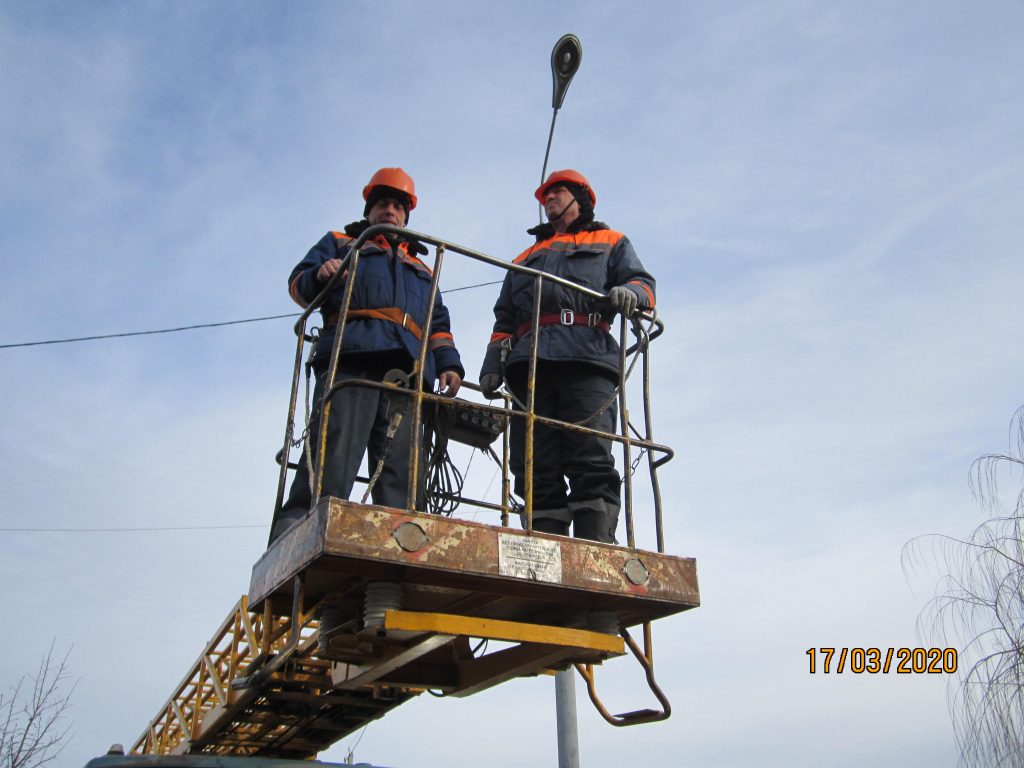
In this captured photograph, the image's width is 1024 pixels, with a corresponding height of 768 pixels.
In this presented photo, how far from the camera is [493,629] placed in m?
4.14

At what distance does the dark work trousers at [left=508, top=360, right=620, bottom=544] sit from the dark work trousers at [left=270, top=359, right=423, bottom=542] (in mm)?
644

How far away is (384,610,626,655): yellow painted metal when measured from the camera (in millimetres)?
4016

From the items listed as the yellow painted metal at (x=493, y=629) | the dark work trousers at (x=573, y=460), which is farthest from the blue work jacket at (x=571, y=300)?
the yellow painted metal at (x=493, y=629)

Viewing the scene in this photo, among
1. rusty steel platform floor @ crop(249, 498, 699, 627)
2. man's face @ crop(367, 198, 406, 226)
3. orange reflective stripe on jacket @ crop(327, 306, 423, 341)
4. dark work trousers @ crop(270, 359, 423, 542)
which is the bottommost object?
rusty steel platform floor @ crop(249, 498, 699, 627)

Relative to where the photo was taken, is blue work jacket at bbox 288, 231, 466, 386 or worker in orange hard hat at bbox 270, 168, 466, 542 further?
blue work jacket at bbox 288, 231, 466, 386

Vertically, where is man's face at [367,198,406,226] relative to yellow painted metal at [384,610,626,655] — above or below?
above

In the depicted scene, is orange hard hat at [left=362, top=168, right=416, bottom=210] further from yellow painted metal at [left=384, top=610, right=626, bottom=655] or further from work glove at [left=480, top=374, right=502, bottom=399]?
yellow painted metal at [left=384, top=610, right=626, bottom=655]

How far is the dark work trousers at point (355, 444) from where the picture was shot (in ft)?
15.6

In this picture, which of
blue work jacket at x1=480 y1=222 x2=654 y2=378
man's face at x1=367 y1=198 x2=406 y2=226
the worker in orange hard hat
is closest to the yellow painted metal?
the worker in orange hard hat

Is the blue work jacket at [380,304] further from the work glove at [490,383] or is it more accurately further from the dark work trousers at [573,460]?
the dark work trousers at [573,460]

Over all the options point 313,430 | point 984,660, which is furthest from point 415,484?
point 984,660

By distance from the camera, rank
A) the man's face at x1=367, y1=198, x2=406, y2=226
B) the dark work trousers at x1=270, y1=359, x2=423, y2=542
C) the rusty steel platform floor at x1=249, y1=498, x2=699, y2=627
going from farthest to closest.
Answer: the man's face at x1=367, y1=198, x2=406, y2=226 → the dark work trousers at x1=270, y1=359, x2=423, y2=542 → the rusty steel platform floor at x1=249, y1=498, x2=699, y2=627

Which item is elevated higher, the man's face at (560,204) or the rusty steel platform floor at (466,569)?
the man's face at (560,204)

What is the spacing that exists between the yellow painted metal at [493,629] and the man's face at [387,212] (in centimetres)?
244
